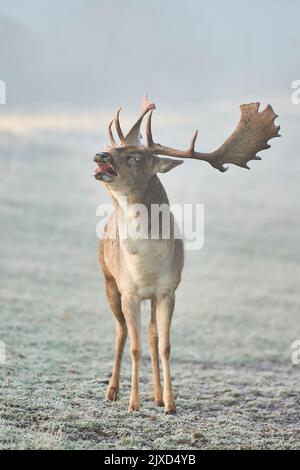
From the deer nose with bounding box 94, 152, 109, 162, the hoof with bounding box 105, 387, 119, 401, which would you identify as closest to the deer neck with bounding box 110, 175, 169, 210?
the deer nose with bounding box 94, 152, 109, 162

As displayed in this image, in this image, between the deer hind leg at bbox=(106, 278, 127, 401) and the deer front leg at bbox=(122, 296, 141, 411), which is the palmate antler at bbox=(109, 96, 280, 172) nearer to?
the deer front leg at bbox=(122, 296, 141, 411)

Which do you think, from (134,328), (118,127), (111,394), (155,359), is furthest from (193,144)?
(111,394)

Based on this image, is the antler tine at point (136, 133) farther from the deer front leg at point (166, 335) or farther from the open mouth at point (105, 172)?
the deer front leg at point (166, 335)

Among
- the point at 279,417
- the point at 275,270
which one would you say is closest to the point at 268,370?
the point at 279,417

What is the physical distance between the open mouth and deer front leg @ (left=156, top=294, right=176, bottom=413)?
4.55ft

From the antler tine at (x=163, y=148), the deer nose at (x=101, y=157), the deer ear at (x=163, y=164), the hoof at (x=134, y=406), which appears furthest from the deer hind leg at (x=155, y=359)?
the deer nose at (x=101, y=157)

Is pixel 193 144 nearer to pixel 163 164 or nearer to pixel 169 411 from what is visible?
pixel 163 164

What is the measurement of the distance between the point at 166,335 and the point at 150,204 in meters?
1.37

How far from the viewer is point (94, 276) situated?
27188 millimetres

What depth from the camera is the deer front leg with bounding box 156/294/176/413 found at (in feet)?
28.2

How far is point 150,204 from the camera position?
8305 mm

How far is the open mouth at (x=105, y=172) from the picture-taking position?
7863 mm

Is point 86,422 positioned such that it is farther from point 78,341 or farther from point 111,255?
point 78,341
